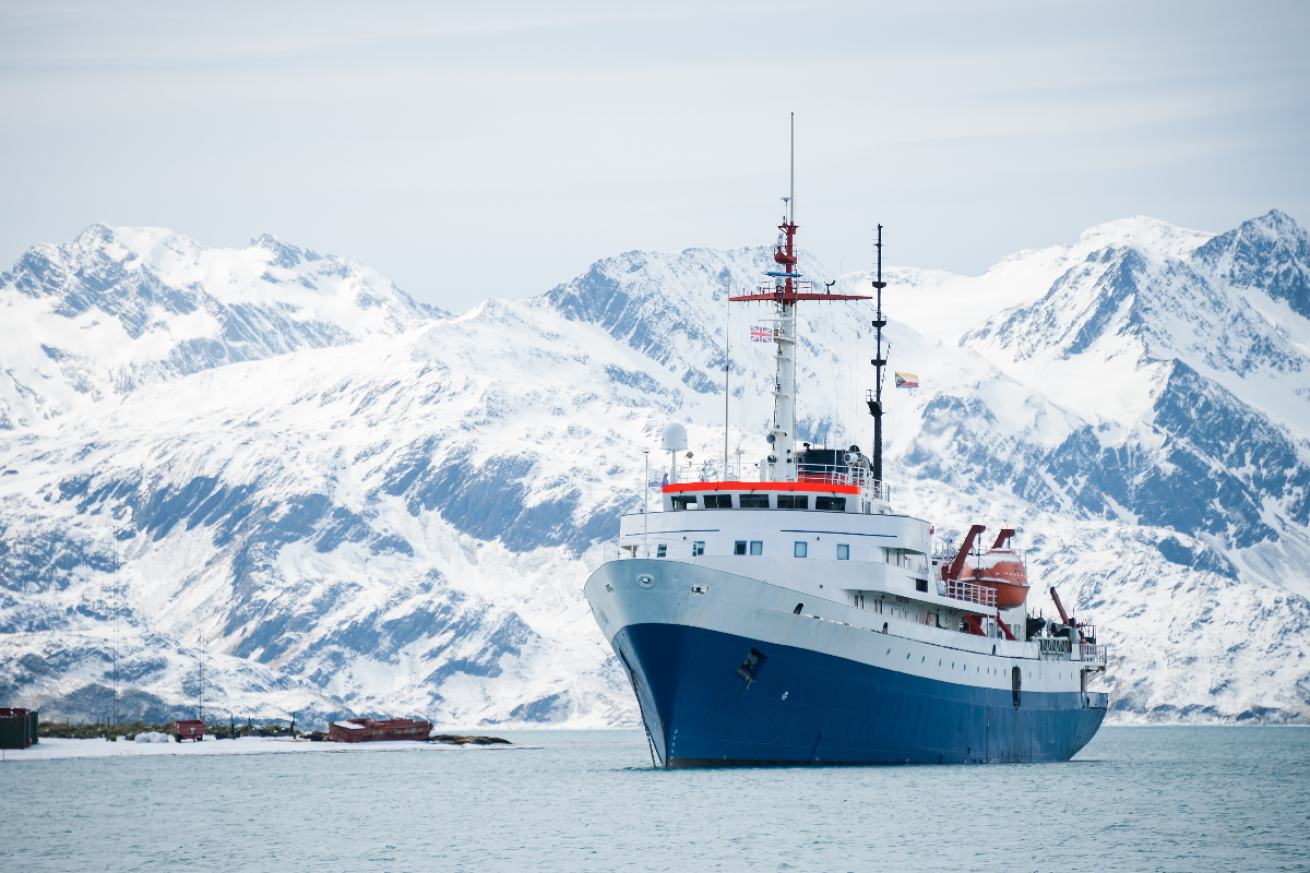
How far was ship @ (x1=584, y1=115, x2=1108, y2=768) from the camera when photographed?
6900cm

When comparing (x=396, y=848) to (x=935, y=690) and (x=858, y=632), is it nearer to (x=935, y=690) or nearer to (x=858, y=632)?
(x=858, y=632)

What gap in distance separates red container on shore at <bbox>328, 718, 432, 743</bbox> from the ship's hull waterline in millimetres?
70761

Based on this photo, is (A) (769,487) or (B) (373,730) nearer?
(A) (769,487)

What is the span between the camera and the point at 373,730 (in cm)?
14625

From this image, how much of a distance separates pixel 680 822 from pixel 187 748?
69.8 m

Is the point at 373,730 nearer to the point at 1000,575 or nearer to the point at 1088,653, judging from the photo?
the point at 1088,653

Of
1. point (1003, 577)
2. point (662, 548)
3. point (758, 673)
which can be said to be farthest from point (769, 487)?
point (1003, 577)

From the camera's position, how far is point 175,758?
368ft

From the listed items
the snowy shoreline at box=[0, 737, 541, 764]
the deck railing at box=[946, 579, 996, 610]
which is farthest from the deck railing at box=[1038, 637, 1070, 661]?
the snowy shoreline at box=[0, 737, 541, 764]

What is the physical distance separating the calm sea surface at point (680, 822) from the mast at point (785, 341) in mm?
14580

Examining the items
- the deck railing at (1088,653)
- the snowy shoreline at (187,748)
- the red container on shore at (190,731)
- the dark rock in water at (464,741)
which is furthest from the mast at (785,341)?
the dark rock in water at (464,741)

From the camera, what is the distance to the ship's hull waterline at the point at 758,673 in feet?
225

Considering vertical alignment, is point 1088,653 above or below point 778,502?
below

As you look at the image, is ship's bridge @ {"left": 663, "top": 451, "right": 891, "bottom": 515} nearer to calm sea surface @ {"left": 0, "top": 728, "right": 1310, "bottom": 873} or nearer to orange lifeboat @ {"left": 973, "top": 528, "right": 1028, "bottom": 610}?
calm sea surface @ {"left": 0, "top": 728, "right": 1310, "bottom": 873}
